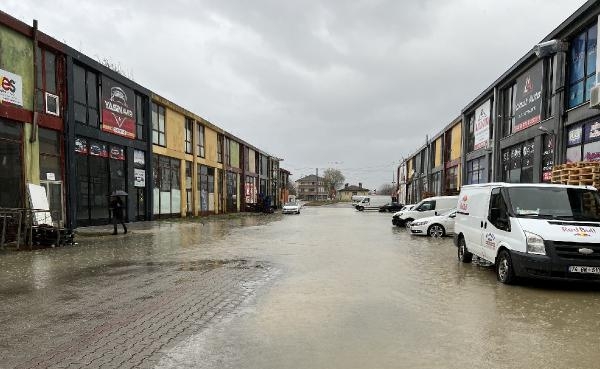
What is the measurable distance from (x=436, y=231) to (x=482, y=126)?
552 inches

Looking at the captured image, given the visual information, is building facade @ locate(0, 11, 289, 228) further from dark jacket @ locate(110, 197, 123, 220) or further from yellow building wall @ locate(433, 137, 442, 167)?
yellow building wall @ locate(433, 137, 442, 167)

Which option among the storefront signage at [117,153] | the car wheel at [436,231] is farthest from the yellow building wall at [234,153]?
the car wheel at [436,231]

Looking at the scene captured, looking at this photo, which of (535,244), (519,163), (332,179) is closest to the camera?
(535,244)

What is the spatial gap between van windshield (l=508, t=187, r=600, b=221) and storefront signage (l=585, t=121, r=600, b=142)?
810 cm

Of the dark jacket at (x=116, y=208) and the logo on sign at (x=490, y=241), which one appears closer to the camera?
the logo on sign at (x=490, y=241)

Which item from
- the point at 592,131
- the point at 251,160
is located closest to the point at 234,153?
the point at 251,160

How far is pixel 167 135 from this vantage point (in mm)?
30969

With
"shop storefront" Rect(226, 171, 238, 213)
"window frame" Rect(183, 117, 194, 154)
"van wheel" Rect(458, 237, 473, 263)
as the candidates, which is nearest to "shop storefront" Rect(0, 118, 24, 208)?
"van wheel" Rect(458, 237, 473, 263)

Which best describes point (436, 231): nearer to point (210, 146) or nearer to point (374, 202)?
point (210, 146)

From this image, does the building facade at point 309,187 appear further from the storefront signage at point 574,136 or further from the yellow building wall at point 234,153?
the storefront signage at point 574,136

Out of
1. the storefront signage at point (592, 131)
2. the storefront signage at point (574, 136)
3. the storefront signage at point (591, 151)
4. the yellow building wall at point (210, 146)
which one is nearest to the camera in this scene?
the storefront signage at point (591, 151)

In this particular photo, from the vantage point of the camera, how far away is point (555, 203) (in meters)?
8.62

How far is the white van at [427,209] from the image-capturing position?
22.0 m

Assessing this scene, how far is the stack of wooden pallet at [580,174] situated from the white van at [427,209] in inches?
262
